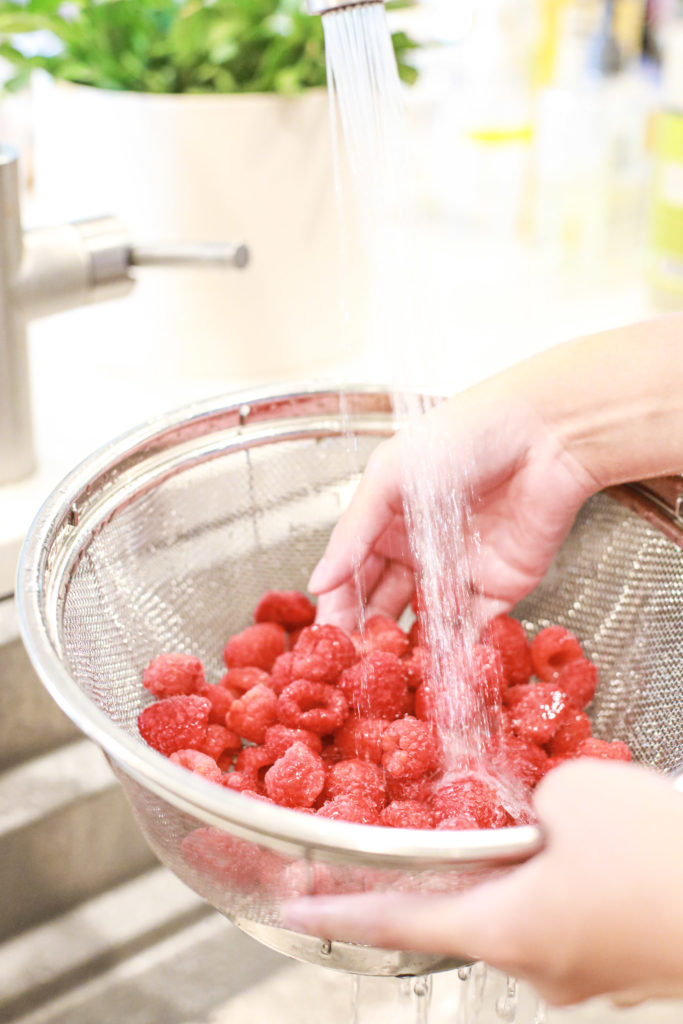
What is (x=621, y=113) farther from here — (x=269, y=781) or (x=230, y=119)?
(x=269, y=781)

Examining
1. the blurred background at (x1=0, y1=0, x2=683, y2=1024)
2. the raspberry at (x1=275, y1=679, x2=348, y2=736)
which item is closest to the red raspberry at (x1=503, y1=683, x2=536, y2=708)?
the raspberry at (x1=275, y1=679, x2=348, y2=736)

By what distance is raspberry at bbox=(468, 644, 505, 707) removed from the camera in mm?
657

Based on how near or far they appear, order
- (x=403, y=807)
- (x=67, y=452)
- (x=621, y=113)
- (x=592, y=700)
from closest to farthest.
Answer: (x=403, y=807), (x=592, y=700), (x=67, y=452), (x=621, y=113)

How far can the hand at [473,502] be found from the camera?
2.16ft

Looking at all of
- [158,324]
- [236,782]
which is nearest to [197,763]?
[236,782]

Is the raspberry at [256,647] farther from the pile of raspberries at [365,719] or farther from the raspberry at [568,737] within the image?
the raspberry at [568,737]

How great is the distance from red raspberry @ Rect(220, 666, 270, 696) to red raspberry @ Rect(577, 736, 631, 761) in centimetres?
20

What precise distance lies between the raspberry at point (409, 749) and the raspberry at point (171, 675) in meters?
0.12

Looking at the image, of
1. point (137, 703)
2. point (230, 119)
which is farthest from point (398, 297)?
point (137, 703)

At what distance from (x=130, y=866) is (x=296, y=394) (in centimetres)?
42

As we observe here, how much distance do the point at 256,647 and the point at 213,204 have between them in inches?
14.9

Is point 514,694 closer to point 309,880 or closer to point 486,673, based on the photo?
point 486,673

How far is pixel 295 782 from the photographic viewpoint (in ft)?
1.89

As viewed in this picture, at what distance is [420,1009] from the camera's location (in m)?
0.79
